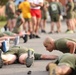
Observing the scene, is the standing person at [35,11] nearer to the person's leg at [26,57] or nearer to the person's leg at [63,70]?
the person's leg at [26,57]

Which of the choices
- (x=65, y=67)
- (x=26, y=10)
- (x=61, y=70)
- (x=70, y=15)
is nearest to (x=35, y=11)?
(x=26, y=10)

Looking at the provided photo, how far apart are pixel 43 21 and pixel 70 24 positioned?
188 centimetres

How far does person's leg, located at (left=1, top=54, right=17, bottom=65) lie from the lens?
809cm

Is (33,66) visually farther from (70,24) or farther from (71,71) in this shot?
(70,24)

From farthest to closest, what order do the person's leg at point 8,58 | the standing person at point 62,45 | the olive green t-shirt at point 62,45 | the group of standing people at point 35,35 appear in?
1. the person's leg at point 8,58
2. the olive green t-shirt at point 62,45
3. the standing person at point 62,45
4. the group of standing people at point 35,35

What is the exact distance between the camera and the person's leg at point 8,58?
8.09 metres

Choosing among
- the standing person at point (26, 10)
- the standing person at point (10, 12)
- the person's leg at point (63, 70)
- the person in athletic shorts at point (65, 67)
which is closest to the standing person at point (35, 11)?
the standing person at point (26, 10)

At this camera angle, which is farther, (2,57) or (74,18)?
(74,18)

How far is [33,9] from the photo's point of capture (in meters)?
17.0

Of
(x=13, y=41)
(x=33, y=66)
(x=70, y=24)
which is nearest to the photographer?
(x=33, y=66)

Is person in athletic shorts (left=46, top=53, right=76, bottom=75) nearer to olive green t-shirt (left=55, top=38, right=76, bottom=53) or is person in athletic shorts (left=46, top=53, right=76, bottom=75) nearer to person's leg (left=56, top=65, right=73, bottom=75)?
person's leg (left=56, top=65, right=73, bottom=75)

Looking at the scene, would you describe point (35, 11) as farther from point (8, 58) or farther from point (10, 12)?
point (8, 58)

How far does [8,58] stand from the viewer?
26.8ft

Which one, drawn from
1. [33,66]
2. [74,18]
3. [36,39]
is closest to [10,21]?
[36,39]
